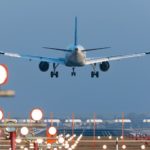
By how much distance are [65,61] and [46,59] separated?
7.34m

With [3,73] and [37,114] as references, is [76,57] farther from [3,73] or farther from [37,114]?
[3,73]

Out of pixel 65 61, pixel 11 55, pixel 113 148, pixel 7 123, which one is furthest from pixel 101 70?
pixel 7 123

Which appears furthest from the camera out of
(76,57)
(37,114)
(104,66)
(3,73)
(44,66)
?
(104,66)

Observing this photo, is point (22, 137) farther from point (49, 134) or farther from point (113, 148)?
point (113, 148)

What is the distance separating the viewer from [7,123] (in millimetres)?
34781

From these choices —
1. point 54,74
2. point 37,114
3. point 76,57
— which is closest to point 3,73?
point 37,114

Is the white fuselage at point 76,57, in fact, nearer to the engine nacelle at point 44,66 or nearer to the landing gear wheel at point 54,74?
the landing gear wheel at point 54,74

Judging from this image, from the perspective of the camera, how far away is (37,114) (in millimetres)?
39125

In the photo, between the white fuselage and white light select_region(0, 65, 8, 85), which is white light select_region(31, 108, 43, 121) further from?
the white fuselage

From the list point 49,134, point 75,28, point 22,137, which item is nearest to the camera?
point 22,137

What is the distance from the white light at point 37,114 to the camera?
38.1m

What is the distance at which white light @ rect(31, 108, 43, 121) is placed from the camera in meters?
38.1

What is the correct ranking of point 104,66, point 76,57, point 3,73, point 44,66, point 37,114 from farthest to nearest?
point 104,66
point 44,66
point 76,57
point 37,114
point 3,73

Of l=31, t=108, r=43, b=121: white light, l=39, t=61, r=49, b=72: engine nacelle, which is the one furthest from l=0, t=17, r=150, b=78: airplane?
l=31, t=108, r=43, b=121: white light
